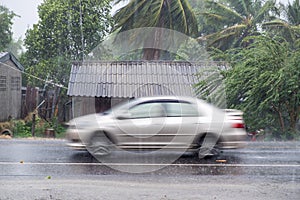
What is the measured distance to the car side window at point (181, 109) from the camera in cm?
927

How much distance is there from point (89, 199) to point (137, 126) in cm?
343

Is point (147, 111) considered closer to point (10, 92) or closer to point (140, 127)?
point (140, 127)

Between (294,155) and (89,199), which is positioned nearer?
(89,199)

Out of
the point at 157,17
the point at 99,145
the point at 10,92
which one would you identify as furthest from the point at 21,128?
the point at 99,145

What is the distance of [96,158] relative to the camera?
891 centimetres

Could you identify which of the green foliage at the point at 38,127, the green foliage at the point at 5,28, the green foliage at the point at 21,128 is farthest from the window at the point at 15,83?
the green foliage at the point at 5,28

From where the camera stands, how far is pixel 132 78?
19891mm

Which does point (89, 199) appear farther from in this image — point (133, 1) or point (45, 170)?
point (133, 1)

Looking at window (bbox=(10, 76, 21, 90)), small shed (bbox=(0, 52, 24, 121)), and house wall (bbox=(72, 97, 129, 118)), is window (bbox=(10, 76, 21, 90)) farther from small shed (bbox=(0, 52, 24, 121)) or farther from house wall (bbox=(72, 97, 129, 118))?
house wall (bbox=(72, 97, 129, 118))

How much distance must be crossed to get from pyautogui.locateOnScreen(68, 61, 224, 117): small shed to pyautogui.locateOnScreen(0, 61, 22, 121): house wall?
4.78m

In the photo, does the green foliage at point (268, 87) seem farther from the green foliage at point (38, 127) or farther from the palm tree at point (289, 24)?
the palm tree at point (289, 24)

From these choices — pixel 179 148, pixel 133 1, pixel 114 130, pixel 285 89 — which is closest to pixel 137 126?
pixel 114 130

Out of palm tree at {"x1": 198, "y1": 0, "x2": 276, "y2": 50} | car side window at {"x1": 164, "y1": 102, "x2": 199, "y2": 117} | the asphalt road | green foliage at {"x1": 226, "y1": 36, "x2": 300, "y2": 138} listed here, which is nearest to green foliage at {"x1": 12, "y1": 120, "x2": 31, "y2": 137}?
green foliage at {"x1": 226, "y1": 36, "x2": 300, "y2": 138}

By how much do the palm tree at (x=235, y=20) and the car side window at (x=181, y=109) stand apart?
2028 cm
